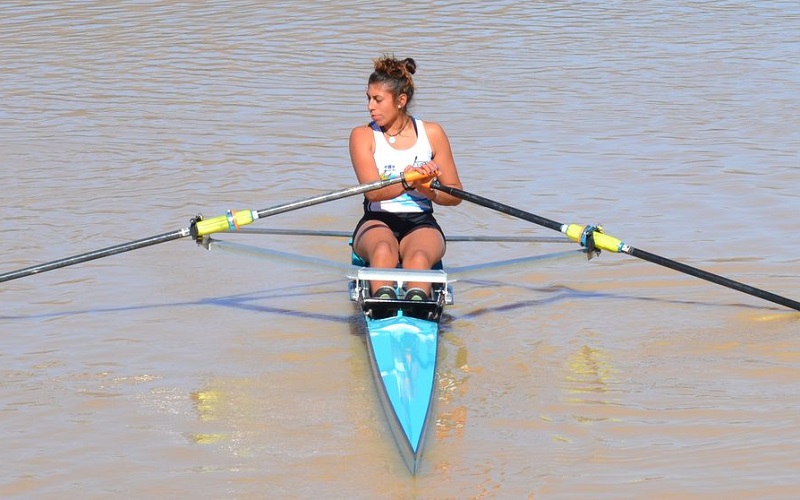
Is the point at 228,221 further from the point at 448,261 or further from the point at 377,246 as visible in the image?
the point at 448,261

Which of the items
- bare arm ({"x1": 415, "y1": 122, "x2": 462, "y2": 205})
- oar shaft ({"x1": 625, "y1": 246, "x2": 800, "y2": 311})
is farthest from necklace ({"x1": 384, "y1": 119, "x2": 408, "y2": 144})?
oar shaft ({"x1": 625, "y1": 246, "x2": 800, "y2": 311})

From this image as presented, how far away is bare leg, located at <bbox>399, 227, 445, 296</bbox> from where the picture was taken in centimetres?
572

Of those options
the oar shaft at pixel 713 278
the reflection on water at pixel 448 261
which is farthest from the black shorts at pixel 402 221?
the oar shaft at pixel 713 278

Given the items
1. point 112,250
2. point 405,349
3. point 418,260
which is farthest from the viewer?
point 112,250

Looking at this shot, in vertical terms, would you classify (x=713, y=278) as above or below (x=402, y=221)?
below

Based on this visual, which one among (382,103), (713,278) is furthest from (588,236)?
(382,103)

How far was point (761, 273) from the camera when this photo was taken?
673 centimetres

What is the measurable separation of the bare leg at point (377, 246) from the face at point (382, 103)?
52 centimetres

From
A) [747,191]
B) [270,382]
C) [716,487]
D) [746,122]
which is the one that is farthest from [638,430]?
[746,122]

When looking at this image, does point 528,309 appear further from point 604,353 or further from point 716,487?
point 716,487

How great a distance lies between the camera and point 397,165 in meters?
6.07

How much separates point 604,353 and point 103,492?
8.14 ft

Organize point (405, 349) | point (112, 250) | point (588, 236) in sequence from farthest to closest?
point (112, 250)
point (588, 236)
point (405, 349)

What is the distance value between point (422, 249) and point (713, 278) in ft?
4.68
